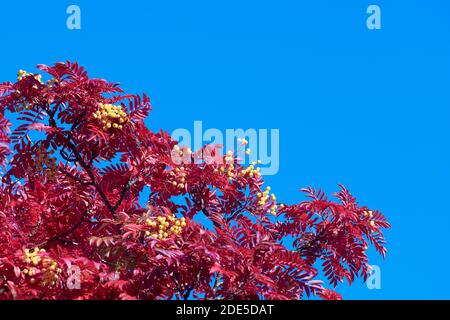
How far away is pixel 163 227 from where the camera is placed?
5.41 meters

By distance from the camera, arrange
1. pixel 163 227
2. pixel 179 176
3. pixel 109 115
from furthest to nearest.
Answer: pixel 179 176, pixel 109 115, pixel 163 227

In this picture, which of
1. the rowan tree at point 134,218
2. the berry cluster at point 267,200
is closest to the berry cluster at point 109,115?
the rowan tree at point 134,218

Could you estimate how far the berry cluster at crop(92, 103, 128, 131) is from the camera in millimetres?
6152

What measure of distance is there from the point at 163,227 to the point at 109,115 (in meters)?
1.27

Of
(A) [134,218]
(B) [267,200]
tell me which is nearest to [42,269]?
(A) [134,218]

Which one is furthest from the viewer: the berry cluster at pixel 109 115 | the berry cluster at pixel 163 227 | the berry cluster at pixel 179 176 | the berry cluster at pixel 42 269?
the berry cluster at pixel 179 176

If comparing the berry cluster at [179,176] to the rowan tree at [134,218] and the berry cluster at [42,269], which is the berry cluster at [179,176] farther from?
the berry cluster at [42,269]

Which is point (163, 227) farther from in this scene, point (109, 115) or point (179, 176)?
point (179, 176)

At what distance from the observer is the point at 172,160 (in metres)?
6.61

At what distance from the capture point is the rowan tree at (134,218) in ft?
17.5

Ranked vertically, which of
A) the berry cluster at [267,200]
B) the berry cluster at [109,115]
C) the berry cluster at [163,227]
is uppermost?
the berry cluster at [109,115]
